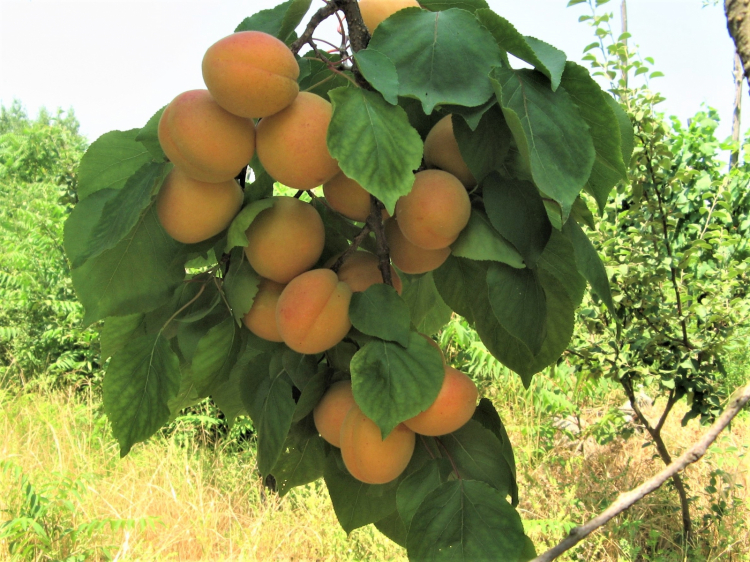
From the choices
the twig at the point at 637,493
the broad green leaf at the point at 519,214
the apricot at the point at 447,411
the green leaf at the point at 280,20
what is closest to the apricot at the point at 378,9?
the green leaf at the point at 280,20

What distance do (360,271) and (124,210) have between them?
0.15 meters

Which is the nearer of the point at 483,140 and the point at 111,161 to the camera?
the point at 483,140

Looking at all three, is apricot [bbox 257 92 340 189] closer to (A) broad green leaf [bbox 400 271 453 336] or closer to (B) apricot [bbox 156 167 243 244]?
(B) apricot [bbox 156 167 243 244]

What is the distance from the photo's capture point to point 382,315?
0.38 metres

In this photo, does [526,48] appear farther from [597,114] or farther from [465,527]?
[465,527]

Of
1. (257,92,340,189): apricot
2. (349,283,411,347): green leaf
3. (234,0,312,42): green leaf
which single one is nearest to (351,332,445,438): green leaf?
(349,283,411,347): green leaf

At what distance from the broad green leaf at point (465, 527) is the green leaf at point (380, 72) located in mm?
239

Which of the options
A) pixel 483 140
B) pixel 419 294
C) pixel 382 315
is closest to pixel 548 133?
pixel 483 140

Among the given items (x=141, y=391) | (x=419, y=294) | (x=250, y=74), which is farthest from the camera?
(x=419, y=294)

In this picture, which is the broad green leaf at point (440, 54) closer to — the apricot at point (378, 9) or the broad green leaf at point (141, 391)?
the apricot at point (378, 9)

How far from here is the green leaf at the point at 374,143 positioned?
34 centimetres

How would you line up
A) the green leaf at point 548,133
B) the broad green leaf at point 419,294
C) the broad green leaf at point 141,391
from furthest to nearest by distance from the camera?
1. the broad green leaf at point 419,294
2. the broad green leaf at point 141,391
3. the green leaf at point 548,133

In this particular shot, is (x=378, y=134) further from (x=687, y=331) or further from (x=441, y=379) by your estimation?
(x=687, y=331)

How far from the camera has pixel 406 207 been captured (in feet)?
1.28
